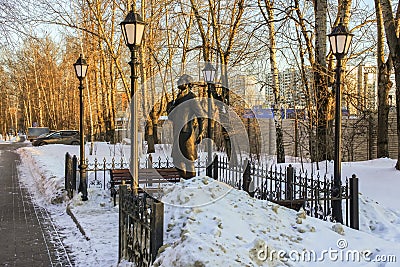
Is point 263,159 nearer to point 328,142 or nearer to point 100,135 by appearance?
point 328,142

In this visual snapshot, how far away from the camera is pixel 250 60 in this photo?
2012 cm

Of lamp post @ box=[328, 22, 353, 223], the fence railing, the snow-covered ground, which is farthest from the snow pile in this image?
the fence railing

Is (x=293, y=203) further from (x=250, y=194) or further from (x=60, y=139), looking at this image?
(x=60, y=139)

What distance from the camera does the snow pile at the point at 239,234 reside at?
4.64m

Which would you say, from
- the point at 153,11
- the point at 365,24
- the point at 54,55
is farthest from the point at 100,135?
the point at 365,24

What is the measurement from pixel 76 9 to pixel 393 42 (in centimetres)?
1684

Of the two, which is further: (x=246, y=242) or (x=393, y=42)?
(x=393, y=42)

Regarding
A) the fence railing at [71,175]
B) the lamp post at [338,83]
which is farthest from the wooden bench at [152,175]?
the lamp post at [338,83]

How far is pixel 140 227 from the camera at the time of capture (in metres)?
5.11

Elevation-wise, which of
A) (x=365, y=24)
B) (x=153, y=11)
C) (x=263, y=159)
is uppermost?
(x=153, y=11)

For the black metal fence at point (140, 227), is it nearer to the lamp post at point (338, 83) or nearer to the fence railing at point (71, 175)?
the lamp post at point (338, 83)

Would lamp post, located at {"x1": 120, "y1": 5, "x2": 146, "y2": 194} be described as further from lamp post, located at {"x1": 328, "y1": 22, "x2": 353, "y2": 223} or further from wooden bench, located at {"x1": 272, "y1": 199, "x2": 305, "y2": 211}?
lamp post, located at {"x1": 328, "y1": 22, "x2": 353, "y2": 223}

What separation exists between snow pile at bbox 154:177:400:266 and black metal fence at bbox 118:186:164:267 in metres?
0.19

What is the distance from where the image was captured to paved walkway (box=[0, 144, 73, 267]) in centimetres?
659
